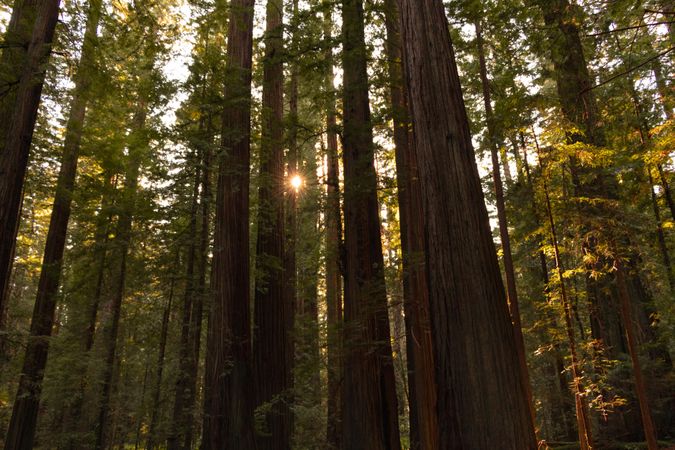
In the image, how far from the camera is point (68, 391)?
14.0m

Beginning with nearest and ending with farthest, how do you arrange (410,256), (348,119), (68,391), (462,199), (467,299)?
(467,299)
(462,199)
(410,256)
(348,119)
(68,391)

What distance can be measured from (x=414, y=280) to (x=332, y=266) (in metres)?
8.83

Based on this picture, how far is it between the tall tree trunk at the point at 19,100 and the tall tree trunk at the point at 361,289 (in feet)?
17.7

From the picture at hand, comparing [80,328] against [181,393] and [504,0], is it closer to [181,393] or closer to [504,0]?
[181,393]

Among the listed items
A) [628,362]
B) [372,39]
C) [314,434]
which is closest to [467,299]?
[372,39]

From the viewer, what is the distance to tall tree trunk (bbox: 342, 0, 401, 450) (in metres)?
6.86

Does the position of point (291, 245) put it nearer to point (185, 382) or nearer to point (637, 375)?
point (185, 382)

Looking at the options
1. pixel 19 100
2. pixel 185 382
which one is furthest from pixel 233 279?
pixel 19 100

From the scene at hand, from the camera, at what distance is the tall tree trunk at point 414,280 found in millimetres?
6398

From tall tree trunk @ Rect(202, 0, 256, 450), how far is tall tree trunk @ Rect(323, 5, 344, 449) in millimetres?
1710

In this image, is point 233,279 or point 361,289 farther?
point 233,279

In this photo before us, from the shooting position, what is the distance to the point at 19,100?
718 cm

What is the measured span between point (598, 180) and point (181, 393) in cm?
1100

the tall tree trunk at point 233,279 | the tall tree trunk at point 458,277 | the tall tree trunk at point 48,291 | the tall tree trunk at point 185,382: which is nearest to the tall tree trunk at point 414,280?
the tall tree trunk at point 458,277
